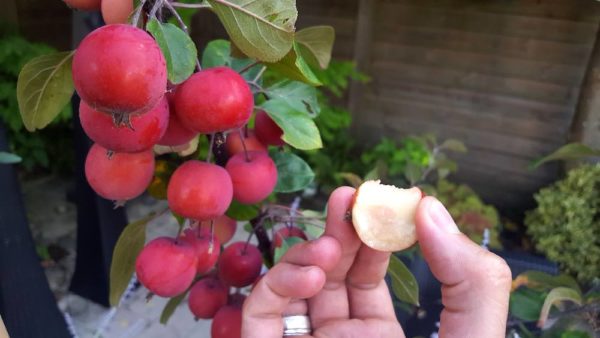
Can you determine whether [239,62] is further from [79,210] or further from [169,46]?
[79,210]

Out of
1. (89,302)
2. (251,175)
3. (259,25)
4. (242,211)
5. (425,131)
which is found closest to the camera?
(259,25)

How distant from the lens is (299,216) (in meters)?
0.72

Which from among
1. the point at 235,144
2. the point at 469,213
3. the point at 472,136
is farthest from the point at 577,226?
the point at 235,144

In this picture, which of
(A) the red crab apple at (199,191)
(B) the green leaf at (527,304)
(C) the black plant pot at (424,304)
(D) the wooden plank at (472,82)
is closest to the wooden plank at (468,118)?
(D) the wooden plank at (472,82)

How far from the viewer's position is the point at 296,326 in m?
0.63

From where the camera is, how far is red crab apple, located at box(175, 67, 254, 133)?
445 millimetres

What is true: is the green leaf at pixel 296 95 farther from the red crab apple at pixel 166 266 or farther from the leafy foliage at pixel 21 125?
the leafy foliage at pixel 21 125

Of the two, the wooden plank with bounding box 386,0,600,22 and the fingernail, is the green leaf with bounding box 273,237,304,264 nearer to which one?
the fingernail

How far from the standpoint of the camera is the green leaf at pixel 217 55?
66 centimetres

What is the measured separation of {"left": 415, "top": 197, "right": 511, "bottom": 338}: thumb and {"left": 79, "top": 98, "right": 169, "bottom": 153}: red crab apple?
270mm

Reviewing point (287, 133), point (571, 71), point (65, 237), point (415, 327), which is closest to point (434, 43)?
point (571, 71)

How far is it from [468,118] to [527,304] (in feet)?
6.26

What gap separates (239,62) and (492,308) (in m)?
0.44

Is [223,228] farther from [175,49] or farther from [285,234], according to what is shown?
[175,49]
